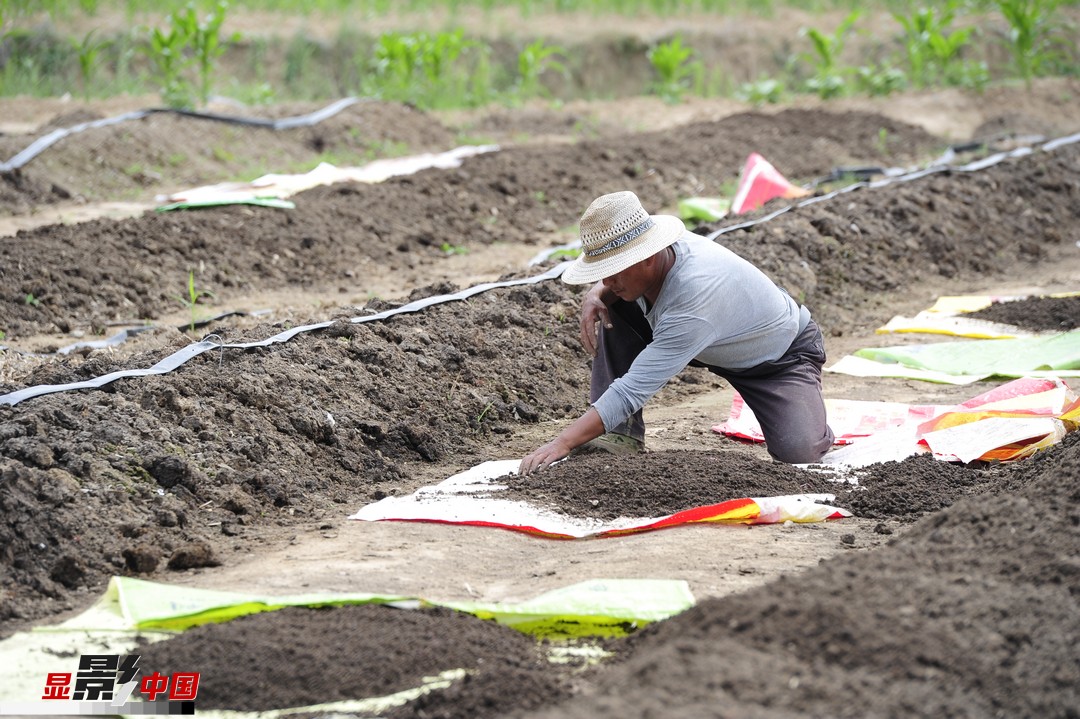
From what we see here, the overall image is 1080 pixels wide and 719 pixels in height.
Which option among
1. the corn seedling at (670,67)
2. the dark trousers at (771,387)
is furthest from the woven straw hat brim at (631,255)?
the corn seedling at (670,67)

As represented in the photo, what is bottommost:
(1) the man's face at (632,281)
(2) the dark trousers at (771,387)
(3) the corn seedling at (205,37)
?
(2) the dark trousers at (771,387)

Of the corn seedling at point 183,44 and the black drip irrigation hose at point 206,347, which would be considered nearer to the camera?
the black drip irrigation hose at point 206,347

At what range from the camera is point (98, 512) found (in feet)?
12.8

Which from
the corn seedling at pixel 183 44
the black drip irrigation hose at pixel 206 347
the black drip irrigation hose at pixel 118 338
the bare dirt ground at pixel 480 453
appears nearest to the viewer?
the bare dirt ground at pixel 480 453

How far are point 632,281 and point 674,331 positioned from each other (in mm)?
233

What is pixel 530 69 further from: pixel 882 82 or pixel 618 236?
pixel 618 236

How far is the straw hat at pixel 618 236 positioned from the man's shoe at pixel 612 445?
2.69 ft

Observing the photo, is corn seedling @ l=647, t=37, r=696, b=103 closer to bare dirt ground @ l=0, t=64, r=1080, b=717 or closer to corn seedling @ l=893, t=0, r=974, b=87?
corn seedling @ l=893, t=0, r=974, b=87

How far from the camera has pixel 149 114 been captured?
430 inches

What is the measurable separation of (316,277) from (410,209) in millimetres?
1487

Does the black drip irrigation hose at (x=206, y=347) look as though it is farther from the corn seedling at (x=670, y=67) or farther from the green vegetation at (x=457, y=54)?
the corn seedling at (x=670, y=67)

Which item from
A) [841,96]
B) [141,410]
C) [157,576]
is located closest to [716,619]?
[157,576]

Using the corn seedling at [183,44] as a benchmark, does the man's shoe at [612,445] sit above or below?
below

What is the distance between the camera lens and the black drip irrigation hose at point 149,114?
9.34 meters
